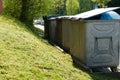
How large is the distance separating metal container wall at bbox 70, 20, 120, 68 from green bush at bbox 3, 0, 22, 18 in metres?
8.38

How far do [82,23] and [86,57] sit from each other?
3.22 feet

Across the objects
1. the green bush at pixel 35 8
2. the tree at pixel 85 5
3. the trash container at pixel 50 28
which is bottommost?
the tree at pixel 85 5

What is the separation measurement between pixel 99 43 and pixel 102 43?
0.09 metres

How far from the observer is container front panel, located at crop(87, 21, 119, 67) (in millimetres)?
9953

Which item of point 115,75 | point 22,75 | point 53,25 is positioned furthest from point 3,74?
point 53,25

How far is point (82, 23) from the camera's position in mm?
10125

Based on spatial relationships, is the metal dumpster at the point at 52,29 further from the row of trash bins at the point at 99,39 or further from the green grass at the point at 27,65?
the green grass at the point at 27,65

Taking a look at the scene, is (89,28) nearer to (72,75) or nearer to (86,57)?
(86,57)

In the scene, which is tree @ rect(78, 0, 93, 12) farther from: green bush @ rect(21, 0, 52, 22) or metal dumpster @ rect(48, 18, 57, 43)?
metal dumpster @ rect(48, 18, 57, 43)

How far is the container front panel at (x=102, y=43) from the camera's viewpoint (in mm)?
9953

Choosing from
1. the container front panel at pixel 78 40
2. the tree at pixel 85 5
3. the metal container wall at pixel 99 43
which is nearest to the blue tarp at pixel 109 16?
the metal container wall at pixel 99 43

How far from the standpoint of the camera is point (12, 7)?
18.1 meters

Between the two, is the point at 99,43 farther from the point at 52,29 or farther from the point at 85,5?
the point at 85,5

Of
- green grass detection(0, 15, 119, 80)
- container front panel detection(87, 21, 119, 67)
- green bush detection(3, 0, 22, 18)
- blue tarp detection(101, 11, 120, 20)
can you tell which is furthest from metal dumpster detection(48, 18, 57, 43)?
green grass detection(0, 15, 119, 80)
